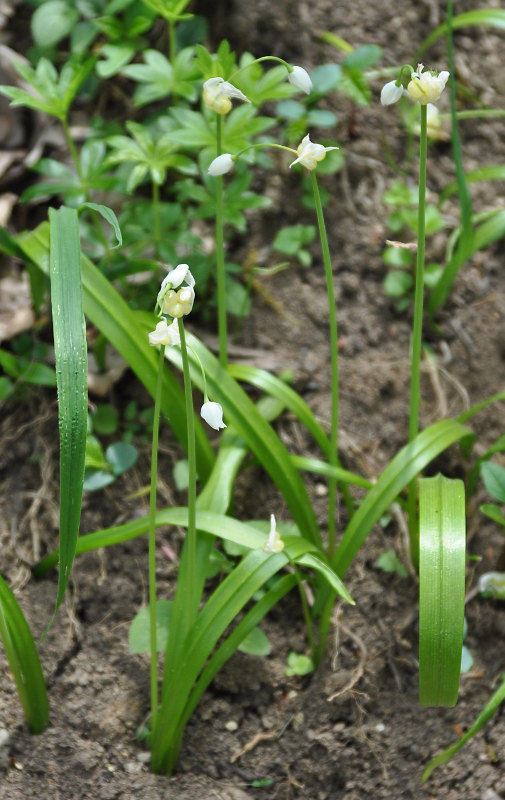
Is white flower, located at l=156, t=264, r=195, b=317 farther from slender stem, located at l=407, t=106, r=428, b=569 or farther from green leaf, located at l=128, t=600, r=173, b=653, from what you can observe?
green leaf, located at l=128, t=600, r=173, b=653

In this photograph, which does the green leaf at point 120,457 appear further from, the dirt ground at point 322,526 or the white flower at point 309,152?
the white flower at point 309,152

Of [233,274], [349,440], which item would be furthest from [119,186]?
[349,440]

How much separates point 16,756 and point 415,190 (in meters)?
1.92

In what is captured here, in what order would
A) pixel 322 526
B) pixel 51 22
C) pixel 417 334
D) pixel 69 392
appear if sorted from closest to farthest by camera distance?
pixel 69 392 → pixel 417 334 → pixel 322 526 → pixel 51 22

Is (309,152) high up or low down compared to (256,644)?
up

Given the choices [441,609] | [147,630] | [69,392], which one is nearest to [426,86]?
[69,392]

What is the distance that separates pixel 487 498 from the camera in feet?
7.05

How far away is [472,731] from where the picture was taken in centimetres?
153

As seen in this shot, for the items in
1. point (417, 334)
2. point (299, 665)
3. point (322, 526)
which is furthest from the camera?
point (322, 526)

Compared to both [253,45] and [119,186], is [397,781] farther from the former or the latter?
[253,45]

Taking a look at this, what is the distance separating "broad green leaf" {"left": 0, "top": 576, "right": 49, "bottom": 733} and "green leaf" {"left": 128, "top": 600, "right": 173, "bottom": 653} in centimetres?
20

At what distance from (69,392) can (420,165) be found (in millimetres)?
764

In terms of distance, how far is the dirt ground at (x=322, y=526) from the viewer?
5.68ft

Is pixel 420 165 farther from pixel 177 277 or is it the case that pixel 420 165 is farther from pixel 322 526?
pixel 322 526
